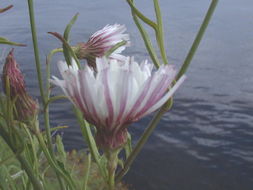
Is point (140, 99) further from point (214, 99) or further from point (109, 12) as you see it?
point (109, 12)

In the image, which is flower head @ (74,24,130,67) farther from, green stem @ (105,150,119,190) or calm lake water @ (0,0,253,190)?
calm lake water @ (0,0,253,190)

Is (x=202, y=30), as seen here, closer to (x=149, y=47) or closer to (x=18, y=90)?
(x=149, y=47)

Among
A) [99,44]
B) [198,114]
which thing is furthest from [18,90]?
[198,114]

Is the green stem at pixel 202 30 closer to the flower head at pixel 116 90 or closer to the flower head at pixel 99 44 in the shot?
the flower head at pixel 116 90

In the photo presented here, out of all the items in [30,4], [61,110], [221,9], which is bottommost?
[221,9]

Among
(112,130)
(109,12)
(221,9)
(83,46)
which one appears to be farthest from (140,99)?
(221,9)

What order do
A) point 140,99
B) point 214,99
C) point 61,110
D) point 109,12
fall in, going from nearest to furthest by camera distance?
point 140,99, point 61,110, point 214,99, point 109,12
